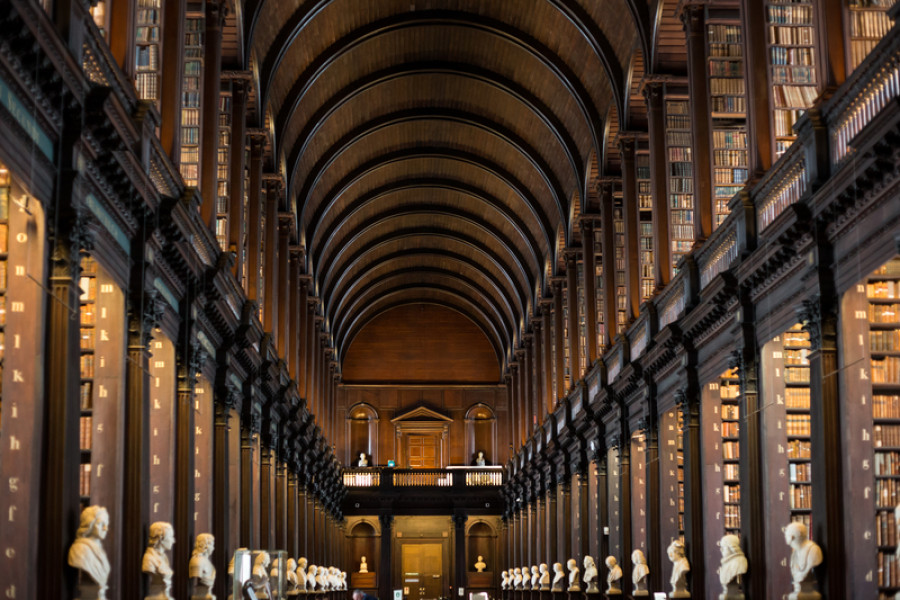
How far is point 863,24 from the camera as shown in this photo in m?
11.7

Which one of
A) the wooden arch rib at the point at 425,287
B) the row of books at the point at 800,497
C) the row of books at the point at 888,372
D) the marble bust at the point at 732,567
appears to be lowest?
the marble bust at the point at 732,567

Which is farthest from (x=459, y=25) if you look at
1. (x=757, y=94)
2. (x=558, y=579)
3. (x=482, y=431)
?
(x=482, y=431)

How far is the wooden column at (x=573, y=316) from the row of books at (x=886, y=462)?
→ 51.8 ft

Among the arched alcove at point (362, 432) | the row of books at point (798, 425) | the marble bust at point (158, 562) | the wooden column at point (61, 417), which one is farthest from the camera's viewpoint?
the arched alcove at point (362, 432)

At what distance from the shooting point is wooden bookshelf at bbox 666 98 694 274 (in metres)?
19.1

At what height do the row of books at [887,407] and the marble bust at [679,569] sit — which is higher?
the row of books at [887,407]

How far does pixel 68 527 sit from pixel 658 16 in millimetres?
13468

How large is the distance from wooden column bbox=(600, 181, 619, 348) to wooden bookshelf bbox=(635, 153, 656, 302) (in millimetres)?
1581

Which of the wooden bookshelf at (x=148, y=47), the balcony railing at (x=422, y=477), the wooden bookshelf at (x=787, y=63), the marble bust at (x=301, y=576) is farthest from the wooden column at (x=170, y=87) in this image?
the balcony railing at (x=422, y=477)

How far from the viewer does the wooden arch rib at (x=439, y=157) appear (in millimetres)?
32844

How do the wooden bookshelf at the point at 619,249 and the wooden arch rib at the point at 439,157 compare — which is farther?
the wooden arch rib at the point at 439,157

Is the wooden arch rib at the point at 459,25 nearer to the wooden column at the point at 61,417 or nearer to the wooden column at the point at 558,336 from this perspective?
the wooden column at the point at 558,336

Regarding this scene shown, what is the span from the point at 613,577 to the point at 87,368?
36.1 ft

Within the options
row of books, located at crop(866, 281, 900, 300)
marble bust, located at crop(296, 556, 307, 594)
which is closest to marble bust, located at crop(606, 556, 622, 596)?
marble bust, located at crop(296, 556, 307, 594)
